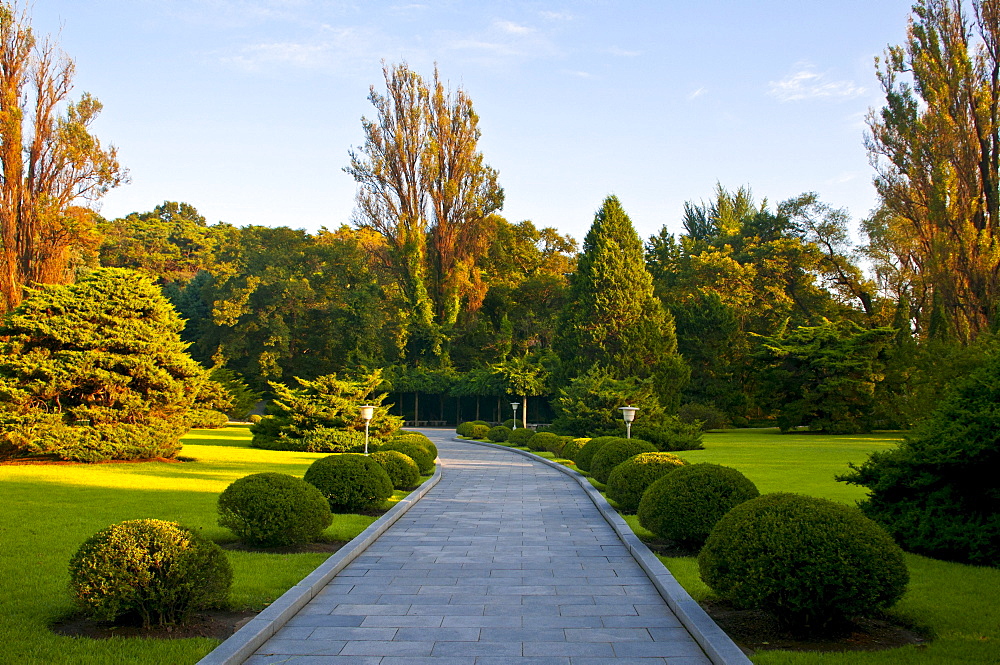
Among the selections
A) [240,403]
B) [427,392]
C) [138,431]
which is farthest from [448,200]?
[138,431]

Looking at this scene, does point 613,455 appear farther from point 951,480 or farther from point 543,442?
point 543,442

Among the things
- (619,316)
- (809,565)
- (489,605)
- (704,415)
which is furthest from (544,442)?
(809,565)

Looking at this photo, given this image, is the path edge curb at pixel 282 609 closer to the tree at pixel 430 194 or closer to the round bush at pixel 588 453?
the round bush at pixel 588 453

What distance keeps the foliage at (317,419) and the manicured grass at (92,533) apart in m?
5.79

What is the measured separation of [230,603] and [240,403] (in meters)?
41.8

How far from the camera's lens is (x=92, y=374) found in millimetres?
20328

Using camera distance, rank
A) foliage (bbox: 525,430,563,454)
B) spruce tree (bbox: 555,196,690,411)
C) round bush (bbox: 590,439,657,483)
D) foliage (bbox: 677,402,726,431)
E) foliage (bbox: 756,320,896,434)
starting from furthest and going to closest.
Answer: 1. foliage (bbox: 677,402,726,431)
2. foliage (bbox: 756,320,896,434)
3. spruce tree (bbox: 555,196,690,411)
4. foliage (bbox: 525,430,563,454)
5. round bush (bbox: 590,439,657,483)

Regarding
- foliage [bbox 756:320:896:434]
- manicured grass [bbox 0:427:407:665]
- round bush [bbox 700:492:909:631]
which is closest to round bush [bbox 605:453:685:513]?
manicured grass [bbox 0:427:407:665]

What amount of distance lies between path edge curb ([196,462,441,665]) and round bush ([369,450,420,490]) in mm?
5329

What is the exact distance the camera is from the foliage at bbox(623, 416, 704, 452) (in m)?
26.1

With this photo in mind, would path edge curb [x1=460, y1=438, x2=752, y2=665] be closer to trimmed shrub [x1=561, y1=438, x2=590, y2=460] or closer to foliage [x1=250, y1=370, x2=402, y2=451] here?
trimmed shrub [x1=561, y1=438, x2=590, y2=460]

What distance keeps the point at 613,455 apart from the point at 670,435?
37.2ft

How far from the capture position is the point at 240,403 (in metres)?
45.4

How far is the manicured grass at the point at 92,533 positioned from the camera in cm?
503
